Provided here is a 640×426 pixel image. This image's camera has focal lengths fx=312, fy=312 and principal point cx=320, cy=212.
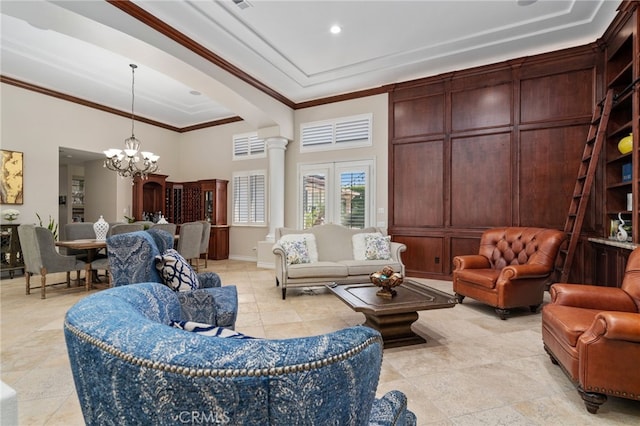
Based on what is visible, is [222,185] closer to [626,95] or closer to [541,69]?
[541,69]

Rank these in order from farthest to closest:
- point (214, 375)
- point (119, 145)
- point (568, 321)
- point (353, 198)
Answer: point (119, 145)
point (353, 198)
point (568, 321)
point (214, 375)

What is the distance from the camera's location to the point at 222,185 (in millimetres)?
7816

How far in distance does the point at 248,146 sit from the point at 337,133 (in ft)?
8.13

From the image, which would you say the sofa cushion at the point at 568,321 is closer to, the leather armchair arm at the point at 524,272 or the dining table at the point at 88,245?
the leather armchair arm at the point at 524,272

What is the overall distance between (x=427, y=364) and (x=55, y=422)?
243 centimetres

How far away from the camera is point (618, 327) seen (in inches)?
68.6

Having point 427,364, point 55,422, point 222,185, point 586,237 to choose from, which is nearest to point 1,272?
point 222,185

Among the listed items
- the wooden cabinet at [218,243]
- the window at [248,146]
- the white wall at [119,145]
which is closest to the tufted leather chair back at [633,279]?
the white wall at [119,145]

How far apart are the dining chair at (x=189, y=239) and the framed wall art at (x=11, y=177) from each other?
2.93 metres

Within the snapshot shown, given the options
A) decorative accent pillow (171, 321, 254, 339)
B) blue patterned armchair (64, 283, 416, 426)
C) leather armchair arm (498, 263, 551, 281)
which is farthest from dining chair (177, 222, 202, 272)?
blue patterned armchair (64, 283, 416, 426)

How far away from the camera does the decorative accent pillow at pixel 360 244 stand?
15.8 feet

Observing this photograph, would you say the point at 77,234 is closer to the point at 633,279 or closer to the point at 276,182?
the point at 276,182

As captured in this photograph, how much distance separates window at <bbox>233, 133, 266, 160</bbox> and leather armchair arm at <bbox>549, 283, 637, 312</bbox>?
6254 mm

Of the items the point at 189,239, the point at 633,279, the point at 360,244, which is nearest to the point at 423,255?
the point at 360,244
